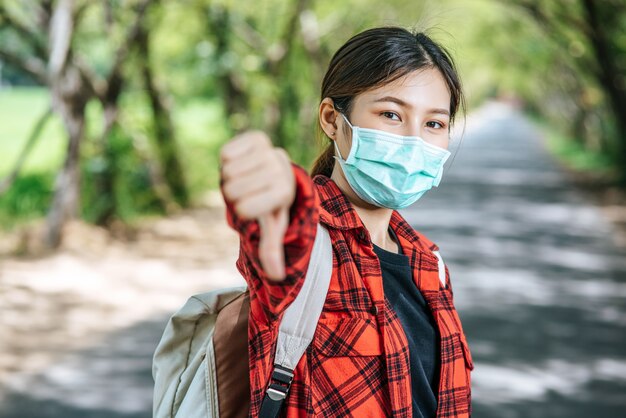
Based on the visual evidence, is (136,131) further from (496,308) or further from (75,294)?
(496,308)

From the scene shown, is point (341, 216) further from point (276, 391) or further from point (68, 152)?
point (68, 152)

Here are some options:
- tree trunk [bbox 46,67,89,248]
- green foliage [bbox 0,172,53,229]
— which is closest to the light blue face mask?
tree trunk [bbox 46,67,89,248]

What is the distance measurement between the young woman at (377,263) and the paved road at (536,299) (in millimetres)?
3064

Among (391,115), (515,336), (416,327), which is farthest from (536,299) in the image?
(391,115)

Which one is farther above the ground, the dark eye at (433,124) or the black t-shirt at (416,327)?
the dark eye at (433,124)

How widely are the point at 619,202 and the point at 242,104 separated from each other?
280 inches

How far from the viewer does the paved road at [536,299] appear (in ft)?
16.3

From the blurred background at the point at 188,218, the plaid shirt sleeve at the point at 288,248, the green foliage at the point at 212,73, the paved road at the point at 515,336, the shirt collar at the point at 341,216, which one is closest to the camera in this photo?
the plaid shirt sleeve at the point at 288,248

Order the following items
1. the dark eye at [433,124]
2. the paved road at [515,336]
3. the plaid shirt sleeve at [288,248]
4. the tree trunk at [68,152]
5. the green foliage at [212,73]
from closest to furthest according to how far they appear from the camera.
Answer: the plaid shirt sleeve at [288,248], the dark eye at [433,124], the paved road at [515,336], the tree trunk at [68,152], the green foliage at [212,73]

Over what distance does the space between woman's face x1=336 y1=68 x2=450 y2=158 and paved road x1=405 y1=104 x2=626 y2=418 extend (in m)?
3.26

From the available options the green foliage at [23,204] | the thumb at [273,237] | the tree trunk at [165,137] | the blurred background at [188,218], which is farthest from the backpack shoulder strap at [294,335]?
the tree trunk at [165,137]

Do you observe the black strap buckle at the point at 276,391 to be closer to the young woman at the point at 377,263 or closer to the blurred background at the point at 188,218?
the young woman at the point at 377,263

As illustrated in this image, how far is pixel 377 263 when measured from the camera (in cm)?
166

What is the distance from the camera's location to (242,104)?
13.5 meters
